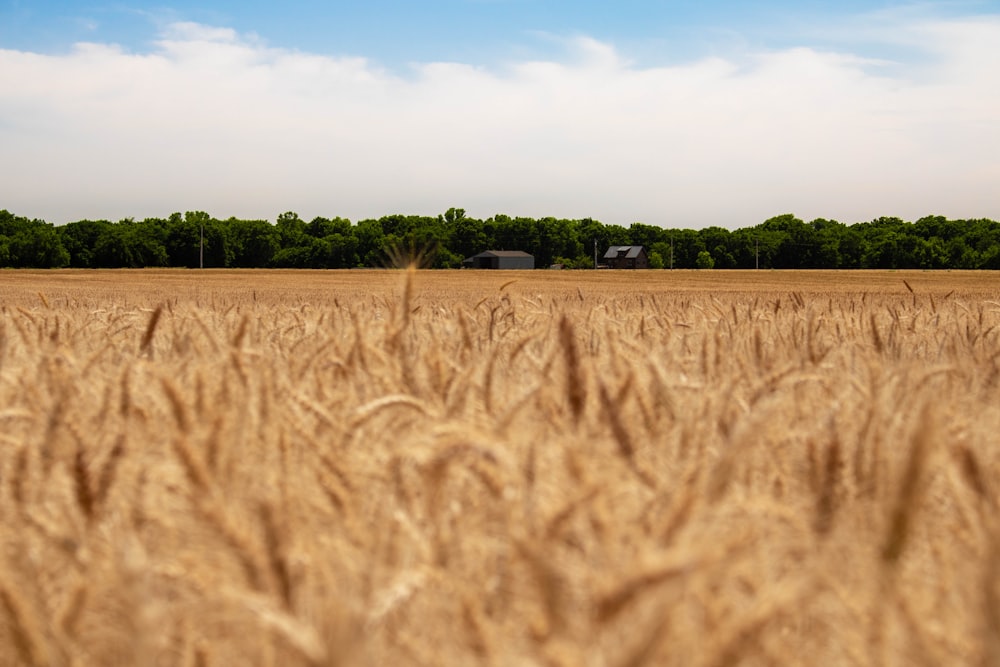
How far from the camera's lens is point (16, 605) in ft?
2.74

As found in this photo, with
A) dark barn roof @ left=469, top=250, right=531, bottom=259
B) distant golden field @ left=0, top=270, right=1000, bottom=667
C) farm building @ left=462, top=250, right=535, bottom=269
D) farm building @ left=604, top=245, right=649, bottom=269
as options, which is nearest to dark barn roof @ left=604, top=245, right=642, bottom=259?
farm building @ left=604, top=245, right=649, bottom=269

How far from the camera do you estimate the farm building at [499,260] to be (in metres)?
116

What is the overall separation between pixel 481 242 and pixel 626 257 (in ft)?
68.8

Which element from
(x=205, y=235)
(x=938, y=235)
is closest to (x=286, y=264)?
(x=205, y=235)

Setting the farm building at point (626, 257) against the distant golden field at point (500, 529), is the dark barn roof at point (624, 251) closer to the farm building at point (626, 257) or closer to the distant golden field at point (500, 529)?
the farm building at point (626, 257)

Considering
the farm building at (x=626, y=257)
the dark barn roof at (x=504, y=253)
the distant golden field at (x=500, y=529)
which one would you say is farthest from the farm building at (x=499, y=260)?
the distant golden field at (x=500, y=529)

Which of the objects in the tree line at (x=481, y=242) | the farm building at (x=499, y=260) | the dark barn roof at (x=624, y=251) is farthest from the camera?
the dark barn roof at (x=624, y=251)

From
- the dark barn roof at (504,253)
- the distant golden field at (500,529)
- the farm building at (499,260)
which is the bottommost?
the distant golden field at (500,529)

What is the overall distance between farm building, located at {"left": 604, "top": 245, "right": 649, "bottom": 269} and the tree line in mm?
1947

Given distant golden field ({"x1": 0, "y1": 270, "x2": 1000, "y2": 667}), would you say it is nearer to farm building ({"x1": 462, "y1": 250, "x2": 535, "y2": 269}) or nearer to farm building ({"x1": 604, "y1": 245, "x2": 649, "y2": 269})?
farm building ({"x1": 462, "y1": 250, "x2": 535, "y2": 269})

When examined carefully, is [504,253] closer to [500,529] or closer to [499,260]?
[499,260]

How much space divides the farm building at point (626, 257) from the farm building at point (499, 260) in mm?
12907

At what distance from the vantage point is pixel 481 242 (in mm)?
122188

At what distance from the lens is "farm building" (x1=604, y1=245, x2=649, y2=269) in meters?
125
